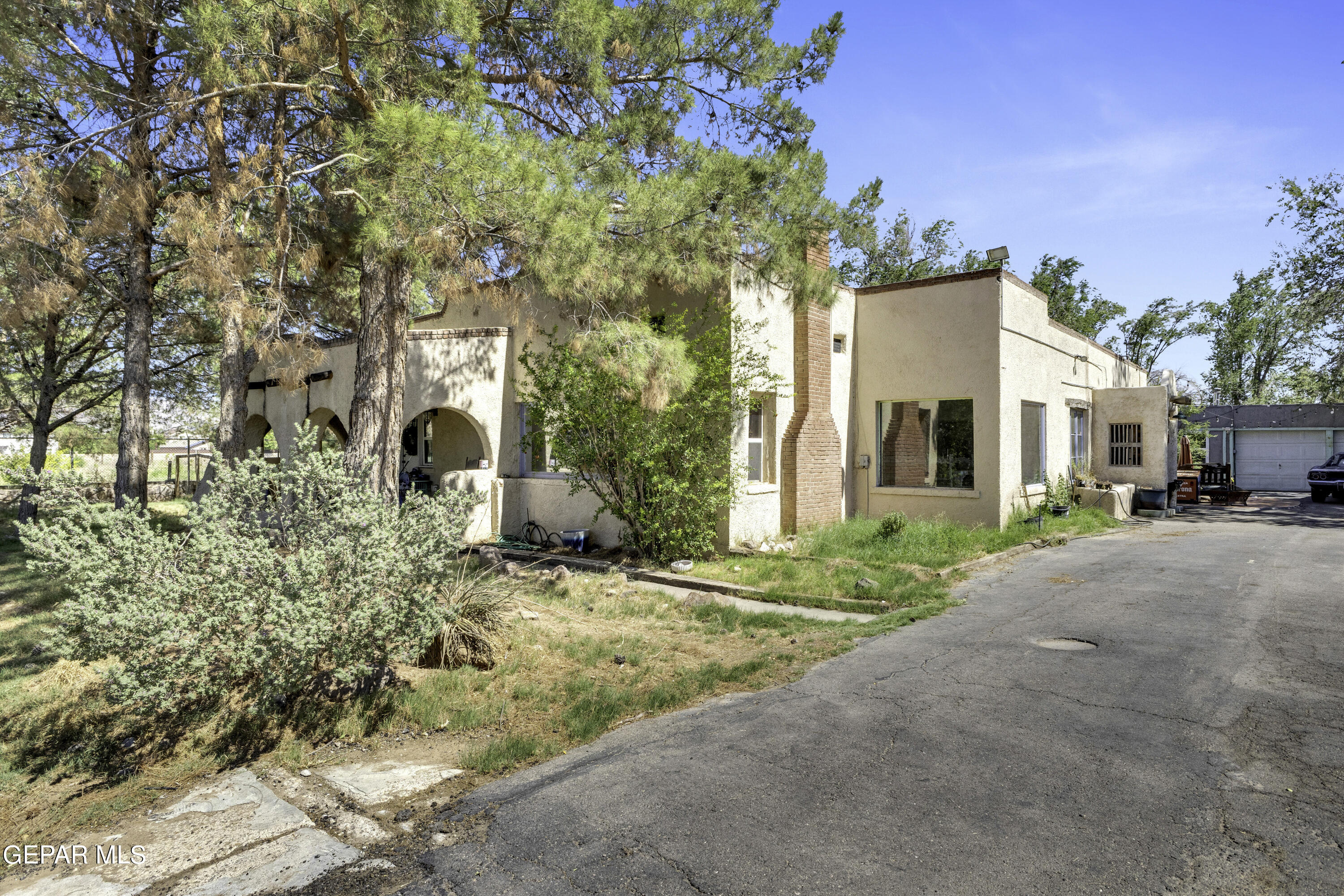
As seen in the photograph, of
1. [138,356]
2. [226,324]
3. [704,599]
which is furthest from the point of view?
[138,356]

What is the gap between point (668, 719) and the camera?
5262mm

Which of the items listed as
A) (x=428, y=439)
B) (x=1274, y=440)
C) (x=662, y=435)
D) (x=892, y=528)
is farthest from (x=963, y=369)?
(x=1274, y=440)

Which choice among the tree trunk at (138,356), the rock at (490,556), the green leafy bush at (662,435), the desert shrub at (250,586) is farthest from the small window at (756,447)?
the tree trunk at (138,356)

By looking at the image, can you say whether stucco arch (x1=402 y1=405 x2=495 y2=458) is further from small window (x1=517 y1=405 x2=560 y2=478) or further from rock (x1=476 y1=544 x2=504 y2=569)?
rock (x1=476 y1=544 x2=504 y2=569)

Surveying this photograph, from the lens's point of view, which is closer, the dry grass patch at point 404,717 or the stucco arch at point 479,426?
the dry grass patch at point 404,717

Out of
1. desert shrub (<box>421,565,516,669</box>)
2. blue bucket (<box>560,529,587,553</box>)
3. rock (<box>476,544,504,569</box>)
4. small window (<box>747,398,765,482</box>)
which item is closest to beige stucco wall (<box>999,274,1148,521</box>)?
small window (<box>747,398,765,482</box>)

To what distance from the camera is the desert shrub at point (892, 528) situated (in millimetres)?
11977

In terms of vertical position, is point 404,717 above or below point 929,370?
below

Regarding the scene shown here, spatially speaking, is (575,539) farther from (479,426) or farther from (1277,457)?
(1277,457)

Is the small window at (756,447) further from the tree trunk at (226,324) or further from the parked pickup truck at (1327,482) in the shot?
the parked pickup truck at (1327,482)

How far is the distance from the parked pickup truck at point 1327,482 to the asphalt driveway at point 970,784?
69.3 feet

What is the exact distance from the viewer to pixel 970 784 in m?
3.99

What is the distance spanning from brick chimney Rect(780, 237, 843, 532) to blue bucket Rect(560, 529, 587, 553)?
3.37 meters

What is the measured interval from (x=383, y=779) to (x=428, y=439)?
1430 cm
